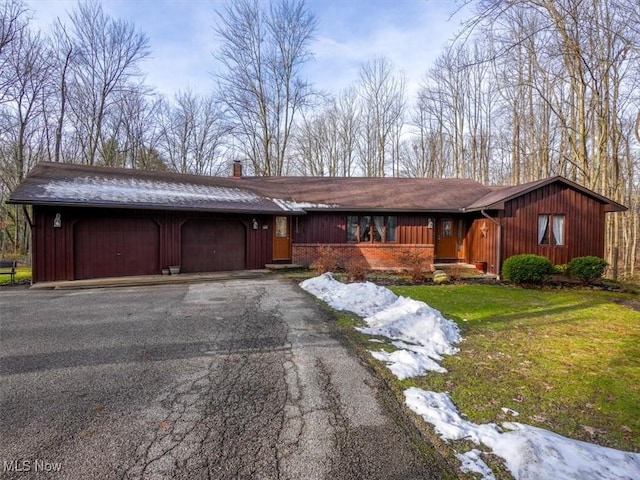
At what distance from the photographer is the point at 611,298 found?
9336 millimetres

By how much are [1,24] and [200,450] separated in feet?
72.5

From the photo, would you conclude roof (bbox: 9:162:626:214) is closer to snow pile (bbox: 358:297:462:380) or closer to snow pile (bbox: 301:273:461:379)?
snow pile (bbox: 301:273:461:379)

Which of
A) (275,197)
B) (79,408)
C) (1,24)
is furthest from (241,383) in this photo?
(1,24)

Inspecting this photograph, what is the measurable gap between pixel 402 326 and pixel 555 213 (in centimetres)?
1048

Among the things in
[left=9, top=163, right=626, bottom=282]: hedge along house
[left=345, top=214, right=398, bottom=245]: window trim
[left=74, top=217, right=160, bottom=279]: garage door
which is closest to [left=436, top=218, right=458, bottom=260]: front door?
[left=9, top=163, right=626, bottom=282]: hedge along house

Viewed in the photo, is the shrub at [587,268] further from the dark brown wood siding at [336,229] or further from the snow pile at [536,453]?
the snow pile at [536,453]

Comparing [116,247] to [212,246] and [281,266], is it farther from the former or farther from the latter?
[281,266]

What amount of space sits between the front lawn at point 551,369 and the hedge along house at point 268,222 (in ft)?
18.4

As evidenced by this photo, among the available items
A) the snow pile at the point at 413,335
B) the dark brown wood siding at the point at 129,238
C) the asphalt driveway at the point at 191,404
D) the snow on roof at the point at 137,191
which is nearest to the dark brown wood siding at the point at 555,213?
the snow pile at the point at 413,335

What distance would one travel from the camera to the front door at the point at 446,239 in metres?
15.3

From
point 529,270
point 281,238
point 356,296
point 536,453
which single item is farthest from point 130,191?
point 529,270

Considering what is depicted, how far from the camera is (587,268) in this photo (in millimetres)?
11203

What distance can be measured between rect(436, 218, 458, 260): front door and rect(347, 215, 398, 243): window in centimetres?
225

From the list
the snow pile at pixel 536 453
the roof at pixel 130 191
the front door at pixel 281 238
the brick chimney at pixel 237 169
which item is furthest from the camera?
the brick chimney at pixel 237 169
